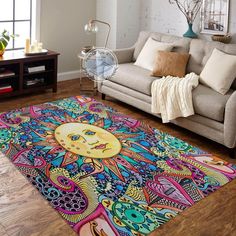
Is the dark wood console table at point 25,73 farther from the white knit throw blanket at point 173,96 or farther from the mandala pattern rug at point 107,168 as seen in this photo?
the white knit throw blanket at point 173,96

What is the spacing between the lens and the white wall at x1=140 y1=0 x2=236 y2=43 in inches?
192

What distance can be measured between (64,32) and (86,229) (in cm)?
353

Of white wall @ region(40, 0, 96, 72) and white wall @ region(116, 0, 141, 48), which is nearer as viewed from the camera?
white wall @ region(40, 0, 96, 72)

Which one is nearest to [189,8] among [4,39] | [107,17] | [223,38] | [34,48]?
[223,38]

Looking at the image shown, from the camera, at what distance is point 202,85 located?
3.68 metres

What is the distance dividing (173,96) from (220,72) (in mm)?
518

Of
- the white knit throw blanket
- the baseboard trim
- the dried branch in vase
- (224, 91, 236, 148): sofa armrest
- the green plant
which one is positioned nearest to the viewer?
(224, 91, 236, 148): sofa armrest

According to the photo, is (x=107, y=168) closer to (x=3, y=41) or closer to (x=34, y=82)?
(x=34, y=82)

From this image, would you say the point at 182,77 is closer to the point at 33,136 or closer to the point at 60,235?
the point at 33,136

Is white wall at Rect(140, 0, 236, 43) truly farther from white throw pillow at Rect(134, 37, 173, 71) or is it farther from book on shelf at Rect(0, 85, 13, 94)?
book on shelf at Rect(0, 85, 13, 94)

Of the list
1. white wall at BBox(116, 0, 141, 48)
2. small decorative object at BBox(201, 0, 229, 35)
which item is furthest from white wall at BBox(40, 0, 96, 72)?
small decorative object at BBox(201, 0, 229, 35)

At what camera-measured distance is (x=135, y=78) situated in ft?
12.9

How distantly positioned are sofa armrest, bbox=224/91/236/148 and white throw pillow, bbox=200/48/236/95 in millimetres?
368

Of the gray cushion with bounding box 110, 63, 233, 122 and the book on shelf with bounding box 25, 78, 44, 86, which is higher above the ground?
the gray cushion with bounding box 110, 63, 233, 122
